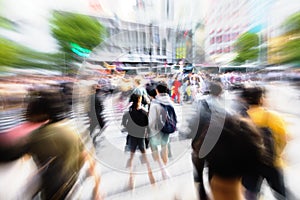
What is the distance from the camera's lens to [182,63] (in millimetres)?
924

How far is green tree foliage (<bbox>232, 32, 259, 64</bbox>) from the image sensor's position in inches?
40.8

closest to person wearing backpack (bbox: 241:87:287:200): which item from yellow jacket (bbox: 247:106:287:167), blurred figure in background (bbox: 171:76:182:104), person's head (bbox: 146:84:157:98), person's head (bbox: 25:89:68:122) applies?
yellow jacket (bbox: 247:106:287:167)

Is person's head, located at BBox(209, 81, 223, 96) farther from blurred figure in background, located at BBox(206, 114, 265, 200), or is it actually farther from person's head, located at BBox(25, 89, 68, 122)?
person's head, located at BBox(25, 89, 68, 122)

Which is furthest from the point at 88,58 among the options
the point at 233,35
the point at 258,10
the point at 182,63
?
the point at 258,10

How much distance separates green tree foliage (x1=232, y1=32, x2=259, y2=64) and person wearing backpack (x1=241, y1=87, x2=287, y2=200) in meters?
0.15

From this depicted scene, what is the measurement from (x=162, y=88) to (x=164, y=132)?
0.19m

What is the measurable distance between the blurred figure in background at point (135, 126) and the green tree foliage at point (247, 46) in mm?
541

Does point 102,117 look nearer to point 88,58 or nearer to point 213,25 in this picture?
point 88,58

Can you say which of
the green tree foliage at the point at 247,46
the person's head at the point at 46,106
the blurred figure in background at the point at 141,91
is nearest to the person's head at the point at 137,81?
the blurred figure in background at the point at 141,91

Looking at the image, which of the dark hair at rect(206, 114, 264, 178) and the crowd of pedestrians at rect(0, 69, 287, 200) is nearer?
the crowd of pedestrians at rect(0, 69, 287, 200)

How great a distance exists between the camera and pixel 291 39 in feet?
3.35

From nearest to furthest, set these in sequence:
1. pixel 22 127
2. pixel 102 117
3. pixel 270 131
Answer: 1. pixel 22 127
2. pixel 102 117
3. pixel 270 131

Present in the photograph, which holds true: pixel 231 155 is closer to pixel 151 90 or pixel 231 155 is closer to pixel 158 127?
pixel 158 127

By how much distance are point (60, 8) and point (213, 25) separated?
65cm
